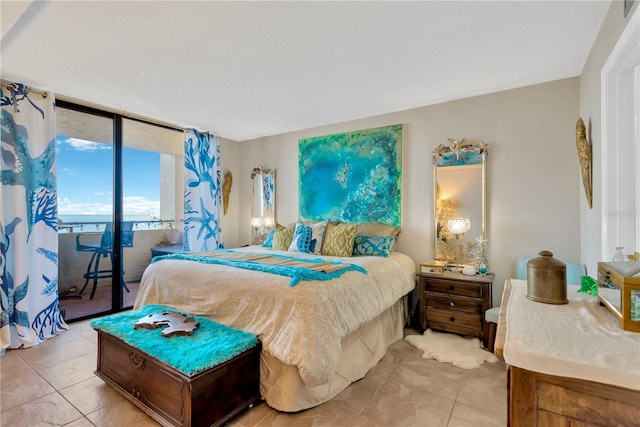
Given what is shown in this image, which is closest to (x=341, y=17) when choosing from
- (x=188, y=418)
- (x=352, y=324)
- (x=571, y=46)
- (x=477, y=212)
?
(x=571, y=46)

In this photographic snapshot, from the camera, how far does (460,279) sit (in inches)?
112

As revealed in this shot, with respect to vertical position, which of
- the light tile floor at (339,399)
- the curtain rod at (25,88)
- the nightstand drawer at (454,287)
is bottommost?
the light tile floor at (339,399)

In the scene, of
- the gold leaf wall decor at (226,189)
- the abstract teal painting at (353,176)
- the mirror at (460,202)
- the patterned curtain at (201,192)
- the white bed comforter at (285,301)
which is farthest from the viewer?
the gold leaf wall decor at (226,189)

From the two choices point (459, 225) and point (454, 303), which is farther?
point (459, 225)

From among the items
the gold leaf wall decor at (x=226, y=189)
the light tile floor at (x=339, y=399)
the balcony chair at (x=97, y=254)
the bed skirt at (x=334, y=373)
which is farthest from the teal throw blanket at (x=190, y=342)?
the gold leaf wall decor at (x=226, y=189)

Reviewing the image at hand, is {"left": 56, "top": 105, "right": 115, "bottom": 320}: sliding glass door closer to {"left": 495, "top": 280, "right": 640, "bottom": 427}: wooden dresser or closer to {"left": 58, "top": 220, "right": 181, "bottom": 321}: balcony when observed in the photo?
{"left": 58, "top": 220, "right": 181, "bottom": 321}: balcony

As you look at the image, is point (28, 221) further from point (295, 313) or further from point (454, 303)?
point (454, 303)

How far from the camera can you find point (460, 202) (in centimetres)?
320

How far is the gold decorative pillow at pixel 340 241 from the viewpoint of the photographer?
10.6 feet

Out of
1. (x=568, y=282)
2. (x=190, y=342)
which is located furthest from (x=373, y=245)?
(x=190, y=342)

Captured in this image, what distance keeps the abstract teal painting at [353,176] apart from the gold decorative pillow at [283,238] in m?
0.54

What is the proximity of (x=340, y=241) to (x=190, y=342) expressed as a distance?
184 centimetres

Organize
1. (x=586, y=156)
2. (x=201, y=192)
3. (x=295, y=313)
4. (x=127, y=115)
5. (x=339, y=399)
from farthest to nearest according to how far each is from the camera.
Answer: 1. (x=201, y=192)
2. (x=127, y=115)
3. (x=586, y=156)
4. (x=339, y=399)
5. (x=295, y=313)

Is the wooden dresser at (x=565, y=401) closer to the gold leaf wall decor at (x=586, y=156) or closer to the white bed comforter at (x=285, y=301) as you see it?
the white bed comforter at (x=285, y=301)
